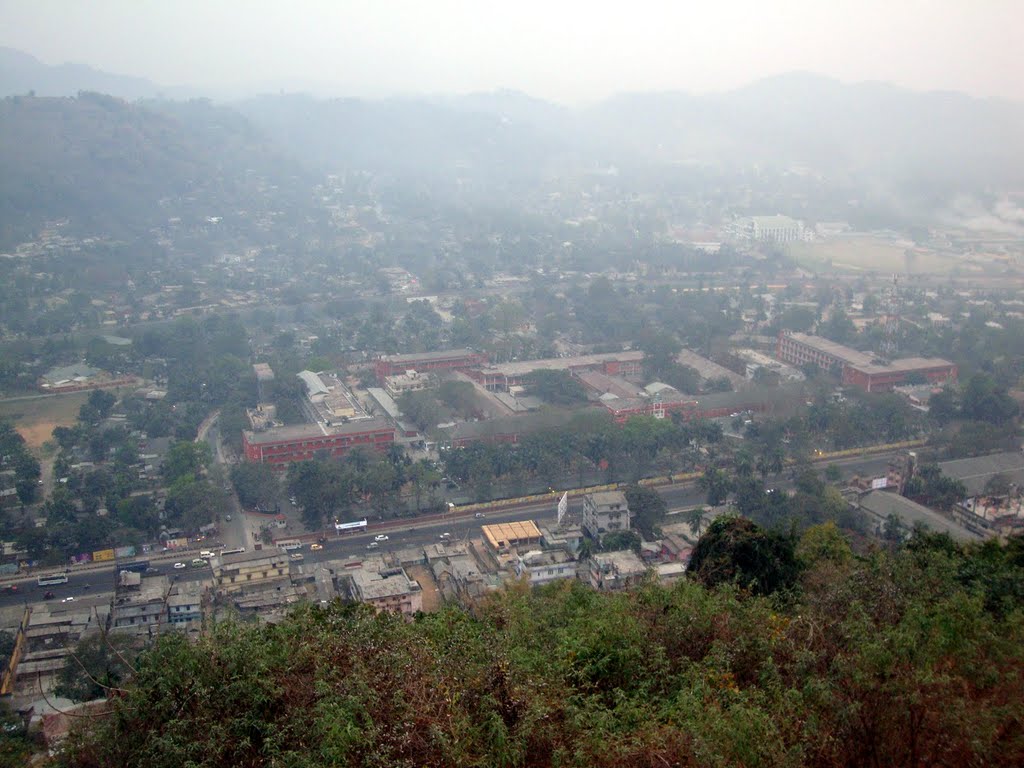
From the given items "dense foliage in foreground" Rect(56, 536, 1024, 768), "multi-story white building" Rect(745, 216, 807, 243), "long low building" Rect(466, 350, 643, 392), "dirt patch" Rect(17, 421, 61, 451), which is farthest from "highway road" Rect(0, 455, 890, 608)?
"multi-story white building" Rect(745, 216, 807, 243)

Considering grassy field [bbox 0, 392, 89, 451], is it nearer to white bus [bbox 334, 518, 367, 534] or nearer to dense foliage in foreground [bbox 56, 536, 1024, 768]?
white bus [bbox 334, 518, 367, 534]

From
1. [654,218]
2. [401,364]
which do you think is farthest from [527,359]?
[654,218]

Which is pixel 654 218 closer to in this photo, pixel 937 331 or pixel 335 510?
pixel 937 331

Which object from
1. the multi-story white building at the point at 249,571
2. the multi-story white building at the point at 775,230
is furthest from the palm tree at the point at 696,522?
the multi-story white building at the point at 775,230

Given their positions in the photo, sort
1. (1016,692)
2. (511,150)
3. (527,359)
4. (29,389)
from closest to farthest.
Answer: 1. (1016,692)
2. (29,389)
3. (527,359)
4. (511,150)

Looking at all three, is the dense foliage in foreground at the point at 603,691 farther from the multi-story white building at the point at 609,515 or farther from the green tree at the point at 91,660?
the multi-story white building at the point at 609,515

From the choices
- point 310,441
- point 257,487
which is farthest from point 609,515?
point 310,441
